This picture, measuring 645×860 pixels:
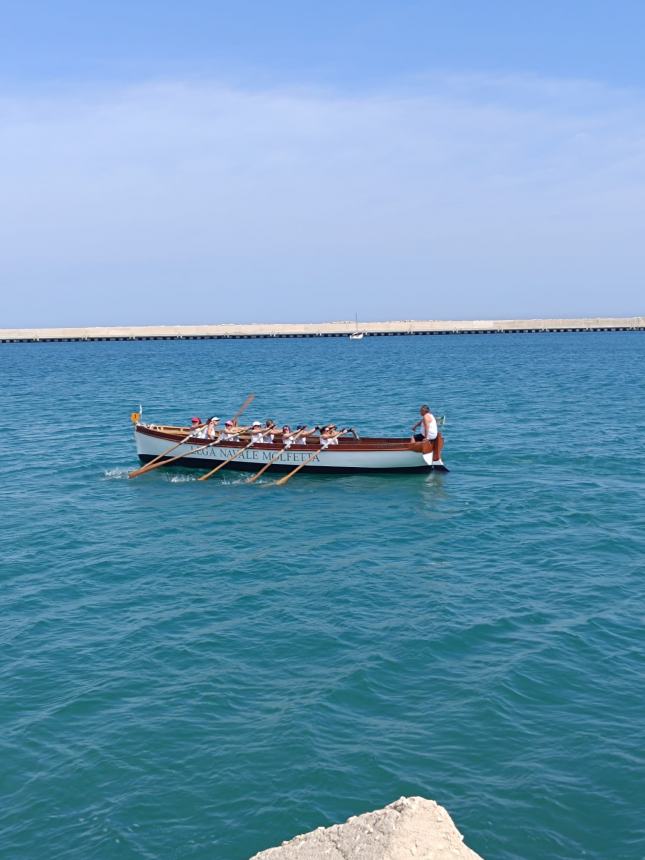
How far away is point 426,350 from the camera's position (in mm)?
118938

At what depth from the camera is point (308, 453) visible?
101 ft

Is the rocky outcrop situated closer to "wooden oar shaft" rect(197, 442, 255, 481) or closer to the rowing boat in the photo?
the rowing boat

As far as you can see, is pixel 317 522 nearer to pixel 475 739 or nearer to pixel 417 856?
pixel 475 739

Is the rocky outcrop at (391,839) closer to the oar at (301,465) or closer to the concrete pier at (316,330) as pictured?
the oar at (301,465)

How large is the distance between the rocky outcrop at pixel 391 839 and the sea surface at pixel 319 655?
9.32 ft

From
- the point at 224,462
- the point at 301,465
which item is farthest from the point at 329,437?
the point at 224,462

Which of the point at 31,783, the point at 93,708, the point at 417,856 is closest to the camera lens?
the point at 417,856

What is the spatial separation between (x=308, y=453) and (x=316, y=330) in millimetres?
137275

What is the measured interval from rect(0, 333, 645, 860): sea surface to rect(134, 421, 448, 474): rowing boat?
66 cm

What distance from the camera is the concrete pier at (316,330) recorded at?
15412 cm

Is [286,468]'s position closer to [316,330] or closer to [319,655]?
[319,655]

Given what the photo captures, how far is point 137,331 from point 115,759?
154115 mm

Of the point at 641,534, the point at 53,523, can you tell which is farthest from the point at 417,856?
the point at 53,523

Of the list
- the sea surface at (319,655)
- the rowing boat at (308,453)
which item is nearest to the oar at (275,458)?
the rowing boat at (308,453)
